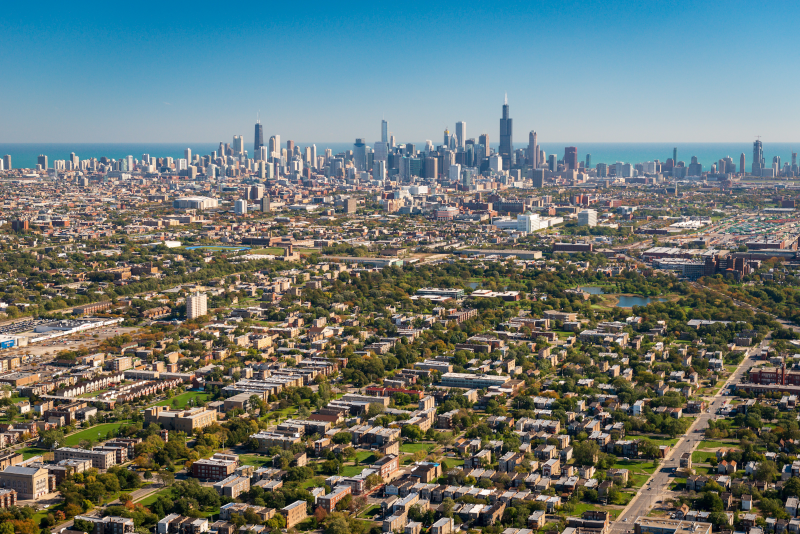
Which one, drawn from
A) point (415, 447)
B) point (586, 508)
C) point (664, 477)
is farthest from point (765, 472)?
point (415, 447)

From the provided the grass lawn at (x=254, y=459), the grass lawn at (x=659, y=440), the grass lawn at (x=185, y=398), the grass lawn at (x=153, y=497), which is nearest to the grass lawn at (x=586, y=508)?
the grass lawn at (x=659, y=440)

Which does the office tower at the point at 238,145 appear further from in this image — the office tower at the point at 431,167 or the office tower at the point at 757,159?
the office tower at the point at 757,159

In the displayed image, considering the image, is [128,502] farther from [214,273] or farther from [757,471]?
[214,273]

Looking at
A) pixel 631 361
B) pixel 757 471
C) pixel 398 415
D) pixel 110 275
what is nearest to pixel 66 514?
pixel 398 415

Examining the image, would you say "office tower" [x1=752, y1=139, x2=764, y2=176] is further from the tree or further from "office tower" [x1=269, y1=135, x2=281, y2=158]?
the tree

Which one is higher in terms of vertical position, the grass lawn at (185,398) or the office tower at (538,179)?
the office tower at (538,179)

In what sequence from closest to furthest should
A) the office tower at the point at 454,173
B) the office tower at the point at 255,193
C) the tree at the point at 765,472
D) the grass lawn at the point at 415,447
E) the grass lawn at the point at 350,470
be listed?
the tree at the point at 765,472 < the grass lawn at the point at 350,470 < the grass lawn at the point at 415,447 < the office tower at the point at 255,193 < the office tower at the point at 454,173

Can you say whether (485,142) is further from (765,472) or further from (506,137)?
(765,472)
